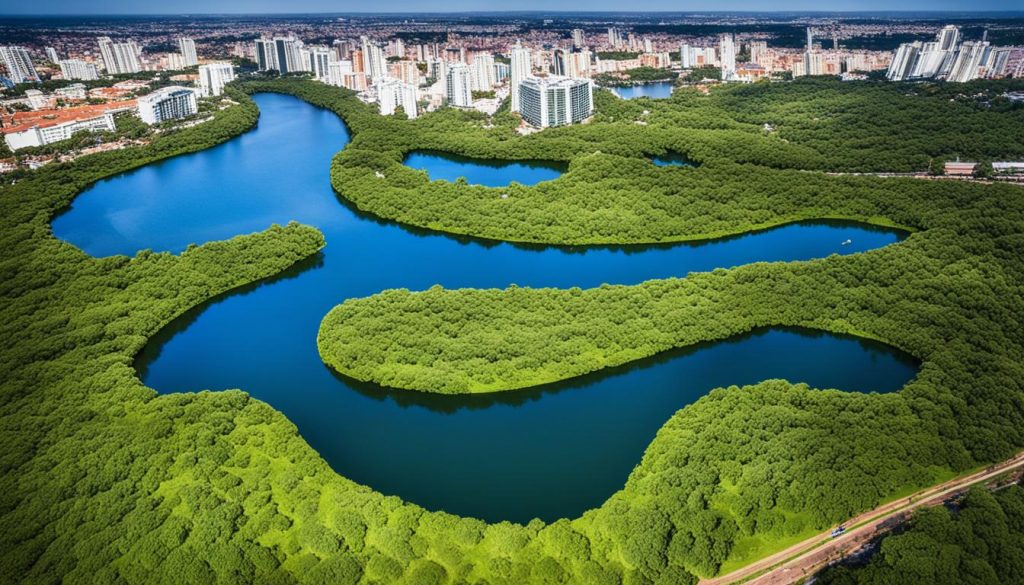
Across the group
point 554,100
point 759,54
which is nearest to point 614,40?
point 759,54

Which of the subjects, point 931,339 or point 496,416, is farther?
point 931,339

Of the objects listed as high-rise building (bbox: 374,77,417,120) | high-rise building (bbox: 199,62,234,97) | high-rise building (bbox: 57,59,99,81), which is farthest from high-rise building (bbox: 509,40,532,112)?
high-rise building (bbox: 57,59,99,81)

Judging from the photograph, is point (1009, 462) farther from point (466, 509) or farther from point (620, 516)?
point (466, 509)

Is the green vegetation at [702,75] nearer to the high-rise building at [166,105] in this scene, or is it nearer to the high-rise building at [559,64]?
the high-rise building at [559,64]

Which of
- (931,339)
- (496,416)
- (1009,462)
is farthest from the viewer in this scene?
(931,339)

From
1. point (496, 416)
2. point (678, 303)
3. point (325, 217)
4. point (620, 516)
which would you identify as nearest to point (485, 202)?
point (325, 217)

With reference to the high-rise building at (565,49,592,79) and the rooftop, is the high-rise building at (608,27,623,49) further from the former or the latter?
the rooftop

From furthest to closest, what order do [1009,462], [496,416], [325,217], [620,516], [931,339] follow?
[325,217] < [931,339] < [496,416] < [1009,462] < [620,516]
